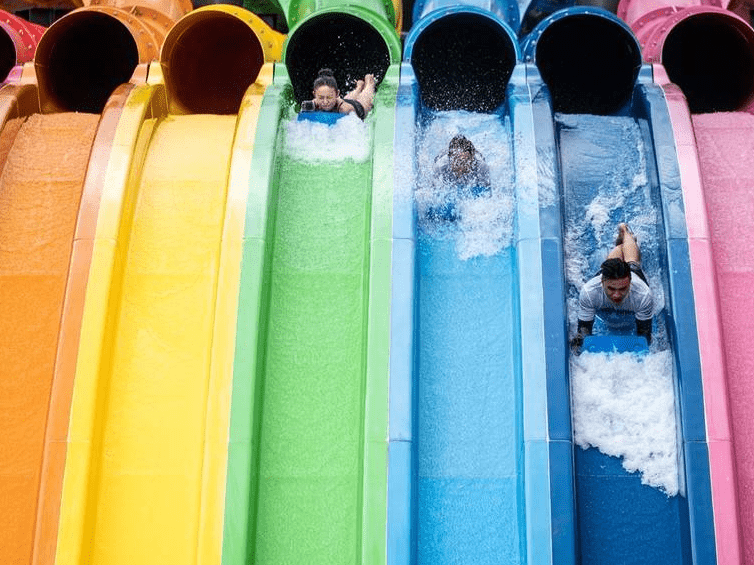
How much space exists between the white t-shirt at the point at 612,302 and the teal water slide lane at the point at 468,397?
0.25 m

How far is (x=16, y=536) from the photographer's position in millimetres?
4355

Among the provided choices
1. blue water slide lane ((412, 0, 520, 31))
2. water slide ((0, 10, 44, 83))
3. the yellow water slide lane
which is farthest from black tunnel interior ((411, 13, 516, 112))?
water slide ((0, 10, 44, 83))

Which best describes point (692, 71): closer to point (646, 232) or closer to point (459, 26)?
point (459, 26)

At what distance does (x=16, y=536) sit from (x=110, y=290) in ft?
4.21

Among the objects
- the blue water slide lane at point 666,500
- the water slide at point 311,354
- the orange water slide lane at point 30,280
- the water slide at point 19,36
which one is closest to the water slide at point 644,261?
the blue water slide lane at point 666,500

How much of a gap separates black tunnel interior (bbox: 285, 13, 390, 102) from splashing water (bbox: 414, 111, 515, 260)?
1.40m

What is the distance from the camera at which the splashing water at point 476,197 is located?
5008 mm

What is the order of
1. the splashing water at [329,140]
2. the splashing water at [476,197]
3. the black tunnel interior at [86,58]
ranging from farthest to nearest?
the black tunnel interior at [86,58] → the splashing water at [329,140] → the splashing water at [476,197]

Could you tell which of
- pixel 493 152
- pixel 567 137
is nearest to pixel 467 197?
pixel 493 152

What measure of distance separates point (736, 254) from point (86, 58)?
4.94 metres

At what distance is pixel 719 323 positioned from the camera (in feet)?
14.9

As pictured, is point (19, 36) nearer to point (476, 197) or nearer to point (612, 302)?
point (476, 197)

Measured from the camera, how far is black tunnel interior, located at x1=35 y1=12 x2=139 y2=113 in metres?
6.32

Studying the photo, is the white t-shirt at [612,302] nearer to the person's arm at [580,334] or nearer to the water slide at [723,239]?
the person's arm at [580,334]
